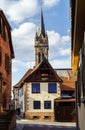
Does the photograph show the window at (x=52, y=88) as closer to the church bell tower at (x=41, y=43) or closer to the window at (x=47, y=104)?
the window at (x=47, y=104)

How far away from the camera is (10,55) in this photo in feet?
125

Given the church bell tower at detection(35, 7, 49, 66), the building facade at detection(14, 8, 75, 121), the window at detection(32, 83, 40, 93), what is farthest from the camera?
the church bell tower at detection(35, 7, 49, 66)

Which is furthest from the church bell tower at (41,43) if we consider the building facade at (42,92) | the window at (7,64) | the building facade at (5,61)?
the window at (7,64)

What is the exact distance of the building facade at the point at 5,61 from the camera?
31.9 m

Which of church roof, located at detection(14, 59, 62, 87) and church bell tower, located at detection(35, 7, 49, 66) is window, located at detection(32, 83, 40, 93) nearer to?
church roof, located at detection(14, 59, 62, 87)

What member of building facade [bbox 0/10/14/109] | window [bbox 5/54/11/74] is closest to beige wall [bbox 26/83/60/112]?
building facade [bbox 0/10/14/109]

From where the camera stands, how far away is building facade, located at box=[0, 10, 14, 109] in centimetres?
3186

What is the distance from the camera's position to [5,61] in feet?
112

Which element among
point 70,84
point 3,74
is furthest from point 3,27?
point 70,84

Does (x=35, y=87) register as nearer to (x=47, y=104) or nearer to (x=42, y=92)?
(x=42, y=92)

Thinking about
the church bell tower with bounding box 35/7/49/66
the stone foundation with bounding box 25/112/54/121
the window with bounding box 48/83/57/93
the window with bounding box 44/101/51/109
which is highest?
the church bell tower with bounding box 35/7/49/66

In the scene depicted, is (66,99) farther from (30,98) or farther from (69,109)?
(30,98)

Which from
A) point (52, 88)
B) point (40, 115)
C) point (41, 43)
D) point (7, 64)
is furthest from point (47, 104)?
point (41, 43)

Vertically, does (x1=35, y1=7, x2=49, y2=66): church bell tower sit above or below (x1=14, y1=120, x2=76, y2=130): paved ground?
above
